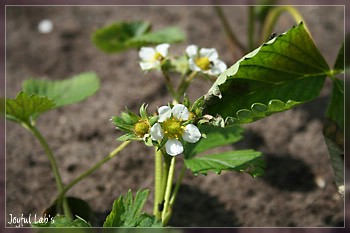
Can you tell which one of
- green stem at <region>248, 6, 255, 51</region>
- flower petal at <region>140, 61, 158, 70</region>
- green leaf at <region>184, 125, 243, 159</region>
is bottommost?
green leaf at <region>184, 125, 243, 159</region>

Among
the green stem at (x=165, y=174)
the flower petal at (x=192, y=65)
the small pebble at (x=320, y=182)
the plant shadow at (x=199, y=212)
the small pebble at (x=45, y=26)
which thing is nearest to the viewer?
the green stem at (x=165, y=174)

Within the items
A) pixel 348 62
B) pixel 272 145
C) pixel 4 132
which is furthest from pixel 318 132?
pixel 4 132

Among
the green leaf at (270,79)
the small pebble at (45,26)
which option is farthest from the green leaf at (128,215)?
the small pebble at (45,26)

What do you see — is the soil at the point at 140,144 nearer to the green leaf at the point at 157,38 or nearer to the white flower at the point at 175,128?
the green leaf at the point at 157,38

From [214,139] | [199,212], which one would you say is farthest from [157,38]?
[199,212]

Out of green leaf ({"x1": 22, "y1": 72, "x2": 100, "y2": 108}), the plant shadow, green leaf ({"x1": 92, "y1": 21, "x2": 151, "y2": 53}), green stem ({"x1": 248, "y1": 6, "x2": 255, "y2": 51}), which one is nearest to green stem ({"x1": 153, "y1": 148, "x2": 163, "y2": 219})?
the plant shadow

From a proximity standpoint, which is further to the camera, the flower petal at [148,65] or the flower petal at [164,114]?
the flower petal at [148,65]

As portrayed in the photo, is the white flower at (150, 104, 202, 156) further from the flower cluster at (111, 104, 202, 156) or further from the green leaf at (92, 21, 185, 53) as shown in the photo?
the green leaf at (92, 21, 185, 53)
